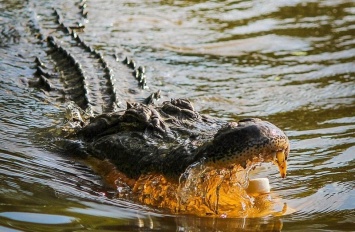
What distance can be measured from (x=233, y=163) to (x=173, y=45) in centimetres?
563

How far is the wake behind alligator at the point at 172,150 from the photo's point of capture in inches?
150

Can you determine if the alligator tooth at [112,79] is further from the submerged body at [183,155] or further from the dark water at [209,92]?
the submerged body at [183,155]

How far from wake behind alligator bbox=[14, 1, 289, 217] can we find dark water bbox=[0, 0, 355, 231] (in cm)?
15

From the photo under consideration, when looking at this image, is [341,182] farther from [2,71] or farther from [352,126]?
[2,71]

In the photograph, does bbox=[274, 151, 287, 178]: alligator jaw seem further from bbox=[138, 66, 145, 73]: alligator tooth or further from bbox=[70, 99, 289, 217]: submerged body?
bbox=[138, 66, 145, 73]: alligator tooth

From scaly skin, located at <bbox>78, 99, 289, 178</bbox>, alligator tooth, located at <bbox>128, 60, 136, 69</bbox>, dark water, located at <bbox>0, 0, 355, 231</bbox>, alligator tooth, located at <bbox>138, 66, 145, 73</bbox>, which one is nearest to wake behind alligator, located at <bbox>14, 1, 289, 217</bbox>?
scaly skin, located at <bbox>78, 99, 289, 178</bbox>

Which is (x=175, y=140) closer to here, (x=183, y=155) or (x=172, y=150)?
(x=172, y=150)

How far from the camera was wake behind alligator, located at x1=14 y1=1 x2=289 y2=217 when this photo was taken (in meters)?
3.81

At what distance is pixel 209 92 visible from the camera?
24.4 feet

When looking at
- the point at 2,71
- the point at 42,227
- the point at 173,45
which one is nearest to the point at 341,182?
the point at 42,227

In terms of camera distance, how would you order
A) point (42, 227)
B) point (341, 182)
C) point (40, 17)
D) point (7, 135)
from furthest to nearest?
point (40, 17)
point (7, 135)
point (341, 182)
point (42, 227)

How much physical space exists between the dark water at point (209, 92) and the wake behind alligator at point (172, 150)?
0.49ft

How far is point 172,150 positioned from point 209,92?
3228mm

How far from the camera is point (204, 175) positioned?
4027mm
